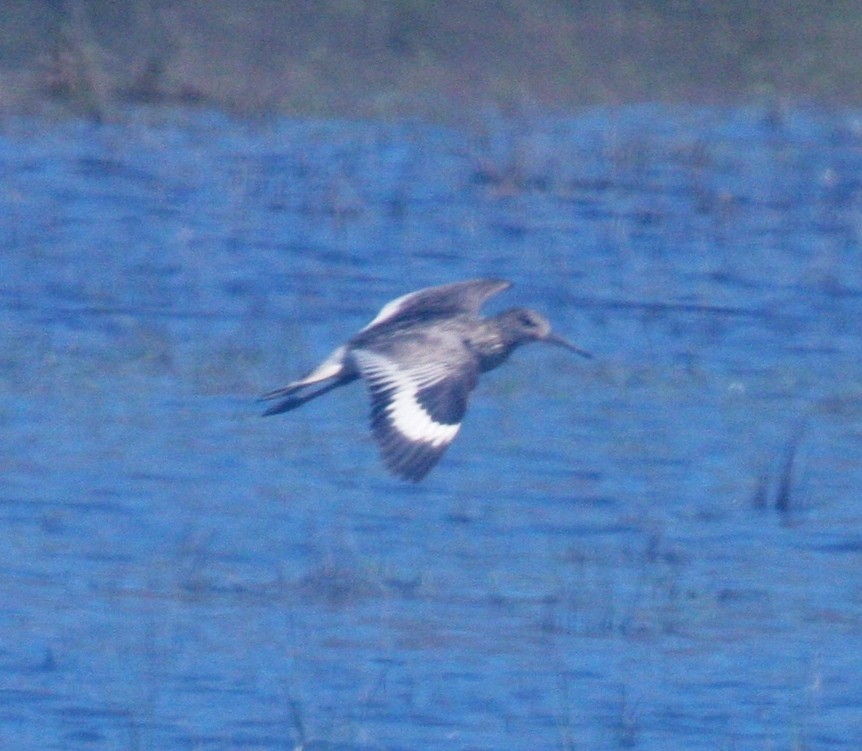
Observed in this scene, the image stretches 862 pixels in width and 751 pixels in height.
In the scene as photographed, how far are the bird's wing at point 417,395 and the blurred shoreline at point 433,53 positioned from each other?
28.8 ft

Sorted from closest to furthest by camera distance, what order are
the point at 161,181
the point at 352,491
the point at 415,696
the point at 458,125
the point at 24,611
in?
the point at 415,696 → the point at 24,611 → the point at 352,491 → the point at 161,181 → the point at 458,125

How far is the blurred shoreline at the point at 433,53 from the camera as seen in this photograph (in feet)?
51.8

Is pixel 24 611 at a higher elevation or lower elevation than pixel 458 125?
higher

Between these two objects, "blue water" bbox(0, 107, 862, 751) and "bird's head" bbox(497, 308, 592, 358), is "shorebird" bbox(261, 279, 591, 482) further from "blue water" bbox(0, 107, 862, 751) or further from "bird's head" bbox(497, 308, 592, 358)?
"blue water" bbox(0, 107, 862, 751)

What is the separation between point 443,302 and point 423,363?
853 mm

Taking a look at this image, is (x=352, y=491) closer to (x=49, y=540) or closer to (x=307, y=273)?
(x=49, y=540)

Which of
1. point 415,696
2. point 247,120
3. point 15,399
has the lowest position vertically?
point 247,120

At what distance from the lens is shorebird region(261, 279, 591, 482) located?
617 cm

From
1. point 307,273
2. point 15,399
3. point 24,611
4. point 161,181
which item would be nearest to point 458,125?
point 161,181

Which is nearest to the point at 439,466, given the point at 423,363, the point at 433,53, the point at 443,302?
the point at 443,302

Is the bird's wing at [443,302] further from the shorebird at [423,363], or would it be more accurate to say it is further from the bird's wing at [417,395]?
the bird's wing at [417,395]

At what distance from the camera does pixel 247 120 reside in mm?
15203

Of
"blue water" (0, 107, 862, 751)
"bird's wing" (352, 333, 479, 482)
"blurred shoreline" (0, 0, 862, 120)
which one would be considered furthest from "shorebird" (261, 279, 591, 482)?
"blurred shoreline" (0, 0, 862, 120)

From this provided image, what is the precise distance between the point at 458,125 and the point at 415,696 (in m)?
9.56
